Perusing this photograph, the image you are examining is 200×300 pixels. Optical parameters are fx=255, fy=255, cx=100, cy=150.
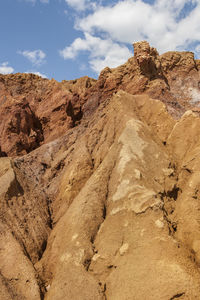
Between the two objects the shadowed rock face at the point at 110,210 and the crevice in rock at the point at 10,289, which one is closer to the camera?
the shadowed rock face at the point at 110,210

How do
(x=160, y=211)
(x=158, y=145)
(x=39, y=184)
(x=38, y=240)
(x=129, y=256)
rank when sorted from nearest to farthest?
(x=129, y=256)
(x=160, y=211)
(x=38, y=240)
(x=158, y=145)
(x=39, y=184)

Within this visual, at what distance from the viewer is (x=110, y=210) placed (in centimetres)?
1112

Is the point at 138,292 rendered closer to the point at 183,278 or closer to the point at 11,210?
the point at 183,278

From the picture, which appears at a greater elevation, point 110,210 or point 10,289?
point 110,210

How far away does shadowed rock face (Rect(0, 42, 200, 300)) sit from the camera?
28.6 ft

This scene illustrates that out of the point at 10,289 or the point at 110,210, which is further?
the point at 110,210

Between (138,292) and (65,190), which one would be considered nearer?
(138,292)

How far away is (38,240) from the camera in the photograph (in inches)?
482

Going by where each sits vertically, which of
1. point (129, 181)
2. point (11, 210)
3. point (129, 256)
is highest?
point (11, 210)

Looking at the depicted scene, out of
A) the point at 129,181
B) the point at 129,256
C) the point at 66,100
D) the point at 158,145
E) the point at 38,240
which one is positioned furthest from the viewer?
the point at 66,100

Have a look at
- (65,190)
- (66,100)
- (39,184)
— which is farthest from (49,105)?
(65,190)

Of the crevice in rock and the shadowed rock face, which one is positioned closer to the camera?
the shadowed rock face

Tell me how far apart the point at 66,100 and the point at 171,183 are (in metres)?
16.0

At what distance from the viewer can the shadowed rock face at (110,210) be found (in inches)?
343
